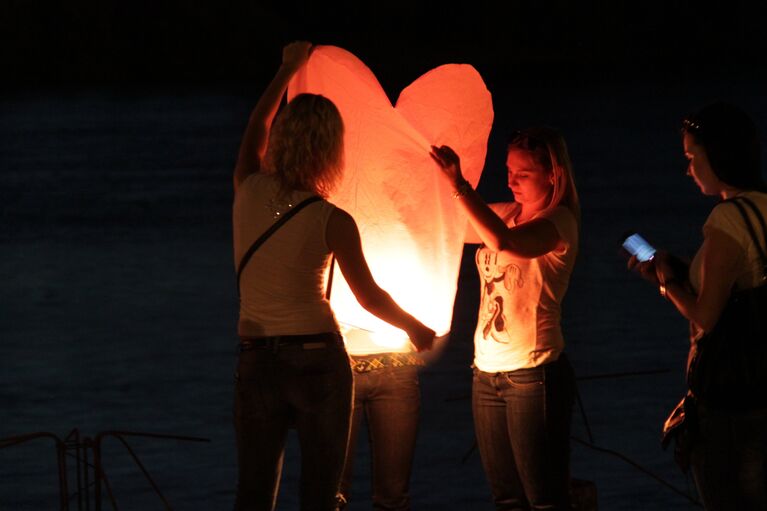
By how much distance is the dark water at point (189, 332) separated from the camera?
635 centimetres

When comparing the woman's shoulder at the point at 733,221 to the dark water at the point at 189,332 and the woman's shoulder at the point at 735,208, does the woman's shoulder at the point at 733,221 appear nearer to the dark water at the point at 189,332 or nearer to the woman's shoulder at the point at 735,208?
the woman's shoulder at the point at 735,208

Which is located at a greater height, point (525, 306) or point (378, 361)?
point (525, 306)

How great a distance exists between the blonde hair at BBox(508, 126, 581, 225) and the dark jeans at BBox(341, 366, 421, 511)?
0.66 m

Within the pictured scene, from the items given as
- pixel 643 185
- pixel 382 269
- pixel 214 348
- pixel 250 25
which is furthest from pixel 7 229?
pixel 250 25

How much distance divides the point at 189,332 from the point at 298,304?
593 cm

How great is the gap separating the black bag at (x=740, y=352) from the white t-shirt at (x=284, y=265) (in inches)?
37.8

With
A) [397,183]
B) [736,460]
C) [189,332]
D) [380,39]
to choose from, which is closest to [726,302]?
[736,460]

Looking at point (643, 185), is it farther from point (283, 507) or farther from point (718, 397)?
point (718, 397)

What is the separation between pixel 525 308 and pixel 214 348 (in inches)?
202

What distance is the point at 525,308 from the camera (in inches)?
158

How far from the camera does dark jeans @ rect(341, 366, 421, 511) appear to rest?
4027 millimetres

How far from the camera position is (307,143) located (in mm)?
3527

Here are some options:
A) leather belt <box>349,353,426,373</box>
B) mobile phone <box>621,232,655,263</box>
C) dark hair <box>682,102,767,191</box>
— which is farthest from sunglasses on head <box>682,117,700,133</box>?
leather belt <box>349,353,426,373</box>

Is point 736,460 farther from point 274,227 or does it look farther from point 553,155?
point 274,227
